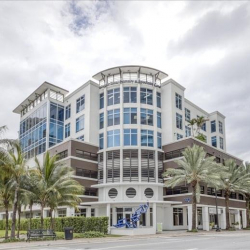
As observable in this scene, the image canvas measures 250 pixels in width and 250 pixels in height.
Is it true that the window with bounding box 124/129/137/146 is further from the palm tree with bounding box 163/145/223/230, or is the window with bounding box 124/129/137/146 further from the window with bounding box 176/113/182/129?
the palm tree with bounding box 163/145/223/230

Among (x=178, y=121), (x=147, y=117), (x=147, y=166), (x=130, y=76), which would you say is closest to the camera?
(x=147, y=166)

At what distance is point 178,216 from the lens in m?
50.9

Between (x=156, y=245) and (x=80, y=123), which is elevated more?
(x=80, y=123)

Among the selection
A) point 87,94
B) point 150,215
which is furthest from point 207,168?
point 87,94

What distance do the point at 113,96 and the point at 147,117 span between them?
6.40 m

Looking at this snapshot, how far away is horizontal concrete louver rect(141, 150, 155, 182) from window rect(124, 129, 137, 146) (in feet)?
6.79

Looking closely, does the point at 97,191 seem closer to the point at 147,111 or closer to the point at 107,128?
the point at 107,128

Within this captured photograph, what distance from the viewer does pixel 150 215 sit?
158 ft

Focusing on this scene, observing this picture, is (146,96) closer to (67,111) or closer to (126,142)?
(126,142)

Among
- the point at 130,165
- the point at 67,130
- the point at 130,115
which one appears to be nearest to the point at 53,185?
the point at 130,165

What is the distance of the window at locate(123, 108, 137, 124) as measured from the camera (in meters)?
51.8

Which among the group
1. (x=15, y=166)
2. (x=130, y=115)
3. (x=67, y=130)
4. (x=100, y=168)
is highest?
(x=130, y=115)

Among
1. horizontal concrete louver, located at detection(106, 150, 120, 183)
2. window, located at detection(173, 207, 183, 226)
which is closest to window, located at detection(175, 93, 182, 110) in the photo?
horizontal concrete louver, located at detection(106, 150, 120, 183)

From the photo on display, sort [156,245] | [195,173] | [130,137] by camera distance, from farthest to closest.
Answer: [130,137] < [195,173] < [156,245]
